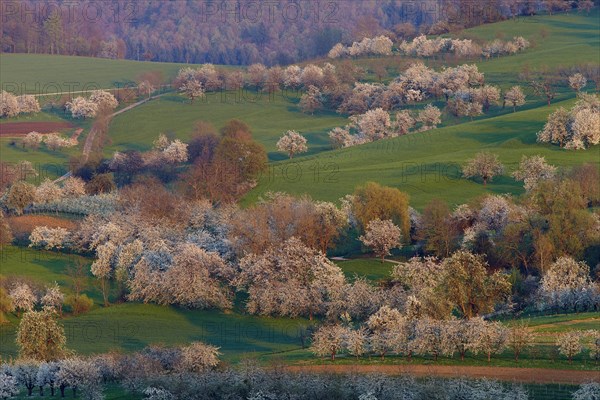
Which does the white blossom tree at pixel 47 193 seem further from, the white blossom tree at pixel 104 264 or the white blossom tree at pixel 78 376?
the white blossom tree at pixel 78 376

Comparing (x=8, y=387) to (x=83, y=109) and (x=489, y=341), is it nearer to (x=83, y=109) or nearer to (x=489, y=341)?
(x=489, y=341)

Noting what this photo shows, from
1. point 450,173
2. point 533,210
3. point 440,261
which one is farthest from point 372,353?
point 450,173

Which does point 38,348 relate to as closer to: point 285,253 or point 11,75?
point 285,253

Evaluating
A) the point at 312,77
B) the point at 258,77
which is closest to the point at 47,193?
the point at 312,77

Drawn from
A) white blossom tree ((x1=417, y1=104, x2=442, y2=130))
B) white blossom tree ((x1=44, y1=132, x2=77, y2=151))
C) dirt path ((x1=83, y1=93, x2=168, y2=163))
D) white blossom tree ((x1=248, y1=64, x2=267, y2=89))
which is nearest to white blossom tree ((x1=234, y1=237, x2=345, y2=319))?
dirt path ((x1=83, y1=93, x2=168, y2=163))

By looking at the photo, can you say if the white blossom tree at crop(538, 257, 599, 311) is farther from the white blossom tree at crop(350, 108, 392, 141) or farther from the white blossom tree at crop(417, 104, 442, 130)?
the white blossom tree at crop(417, 104, 442, 130)

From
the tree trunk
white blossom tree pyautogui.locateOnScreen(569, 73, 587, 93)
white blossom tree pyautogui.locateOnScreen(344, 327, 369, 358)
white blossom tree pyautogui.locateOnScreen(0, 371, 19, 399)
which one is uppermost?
white blossom tree pyautogui.locateOnScreen(569, 73, 587, 93)
